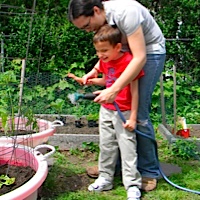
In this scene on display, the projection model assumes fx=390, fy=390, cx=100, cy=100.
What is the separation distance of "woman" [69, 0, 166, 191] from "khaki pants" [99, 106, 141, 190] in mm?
145

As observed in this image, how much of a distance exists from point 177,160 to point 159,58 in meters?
1.26

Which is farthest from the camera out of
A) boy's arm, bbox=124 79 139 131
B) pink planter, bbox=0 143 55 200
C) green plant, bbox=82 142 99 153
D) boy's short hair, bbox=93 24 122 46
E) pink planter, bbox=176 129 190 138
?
pink planter, bbox=176 129 190 138

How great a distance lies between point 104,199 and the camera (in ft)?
8.44

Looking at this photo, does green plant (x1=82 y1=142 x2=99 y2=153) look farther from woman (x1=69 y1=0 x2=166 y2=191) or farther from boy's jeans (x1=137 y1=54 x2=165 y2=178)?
woman (x1=69 y1=0 x2=166 y2=191)

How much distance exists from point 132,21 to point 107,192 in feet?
3.91

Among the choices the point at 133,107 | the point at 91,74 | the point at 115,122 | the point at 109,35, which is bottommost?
the point at 115,122

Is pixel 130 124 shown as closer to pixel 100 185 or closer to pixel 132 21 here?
pixel 100 185

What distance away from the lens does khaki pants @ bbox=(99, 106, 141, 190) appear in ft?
8.47

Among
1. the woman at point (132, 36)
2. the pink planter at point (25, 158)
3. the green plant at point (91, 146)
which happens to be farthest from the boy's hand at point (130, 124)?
the green plant at point (91, 146)

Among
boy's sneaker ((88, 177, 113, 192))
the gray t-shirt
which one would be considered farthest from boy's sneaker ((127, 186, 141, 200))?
the gray t-shirt

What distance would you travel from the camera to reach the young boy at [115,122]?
2414 millimetres

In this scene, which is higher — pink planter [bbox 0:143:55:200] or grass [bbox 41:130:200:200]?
pink planter [bbox 0:143:55:200]

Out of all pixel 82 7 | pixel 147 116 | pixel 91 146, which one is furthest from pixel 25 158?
pixel 91 146

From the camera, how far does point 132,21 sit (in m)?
2.28
